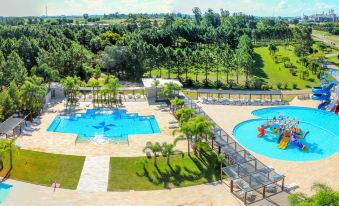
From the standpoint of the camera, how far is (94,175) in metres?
27.8

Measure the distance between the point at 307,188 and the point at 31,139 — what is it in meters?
25.4

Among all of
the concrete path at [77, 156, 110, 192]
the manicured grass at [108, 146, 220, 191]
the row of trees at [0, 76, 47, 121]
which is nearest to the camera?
the concrete path at [77, 156, 110, 192]

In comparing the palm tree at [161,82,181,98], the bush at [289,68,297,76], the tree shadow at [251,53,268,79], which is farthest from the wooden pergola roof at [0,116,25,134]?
the bush at [289,68,297,76]

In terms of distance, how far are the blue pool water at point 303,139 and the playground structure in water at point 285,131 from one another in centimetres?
42

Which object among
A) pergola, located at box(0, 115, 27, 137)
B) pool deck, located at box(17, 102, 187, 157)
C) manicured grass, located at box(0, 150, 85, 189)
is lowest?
manicured grass, located at box(0, 150, 85, 189)

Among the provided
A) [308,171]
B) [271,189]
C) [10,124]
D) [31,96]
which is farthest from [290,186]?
[31,96]

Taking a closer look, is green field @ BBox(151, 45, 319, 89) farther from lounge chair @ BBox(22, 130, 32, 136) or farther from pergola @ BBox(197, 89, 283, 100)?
lounge chair @ BBox(22, 130, 32, 136)

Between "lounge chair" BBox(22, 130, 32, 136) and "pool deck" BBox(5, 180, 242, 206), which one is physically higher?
"lounge chair" BBox(22, 130, 32, 136)

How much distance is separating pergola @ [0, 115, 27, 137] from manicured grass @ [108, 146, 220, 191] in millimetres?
11801

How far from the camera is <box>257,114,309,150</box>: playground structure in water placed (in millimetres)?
35719

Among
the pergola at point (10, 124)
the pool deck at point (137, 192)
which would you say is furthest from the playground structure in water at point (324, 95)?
the pergola at point (10, 124)

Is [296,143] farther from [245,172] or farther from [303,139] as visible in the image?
[245,172]

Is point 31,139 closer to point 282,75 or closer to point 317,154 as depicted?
point 317,154

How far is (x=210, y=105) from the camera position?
47.5 m
